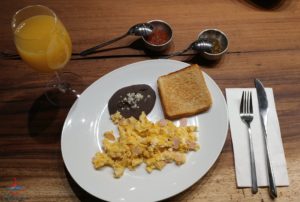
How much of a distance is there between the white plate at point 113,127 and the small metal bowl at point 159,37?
109mm

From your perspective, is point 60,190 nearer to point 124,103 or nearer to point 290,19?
point 124,103

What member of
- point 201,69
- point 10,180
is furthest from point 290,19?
point 10,180

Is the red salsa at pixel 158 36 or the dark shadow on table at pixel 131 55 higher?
the red salsa at pixel 158 36

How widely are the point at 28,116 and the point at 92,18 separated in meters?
0.62

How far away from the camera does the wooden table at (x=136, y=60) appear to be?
1.10 m

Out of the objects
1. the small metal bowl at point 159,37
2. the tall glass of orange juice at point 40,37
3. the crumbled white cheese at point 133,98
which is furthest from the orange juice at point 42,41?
the small metal bowl at point 159,37

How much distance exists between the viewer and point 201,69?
138 centimetres

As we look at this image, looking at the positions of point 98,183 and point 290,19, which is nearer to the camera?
point 98,183

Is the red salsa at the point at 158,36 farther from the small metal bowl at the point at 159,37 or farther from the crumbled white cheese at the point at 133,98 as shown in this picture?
the crumbled white cheese at the point at 133,98

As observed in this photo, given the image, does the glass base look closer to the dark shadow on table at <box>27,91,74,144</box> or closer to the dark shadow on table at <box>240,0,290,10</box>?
the dark shadow on table at <box>27,91,74,144</box>

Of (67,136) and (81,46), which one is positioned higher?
(81,46)

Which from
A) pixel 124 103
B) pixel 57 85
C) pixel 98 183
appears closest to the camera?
pixel 98 183

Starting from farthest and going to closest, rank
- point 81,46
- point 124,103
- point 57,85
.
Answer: point 81,46 < point 57,85 < point 124,103

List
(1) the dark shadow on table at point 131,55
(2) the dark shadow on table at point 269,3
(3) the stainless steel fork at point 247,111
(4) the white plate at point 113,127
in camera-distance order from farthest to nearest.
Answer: (2) the dark shadow on table at point 269,3 < (1) the dark shadow on table at point 131,55 < (3) the stainless steel fork at point 247,111 < (4) the white plate at point 113,127
